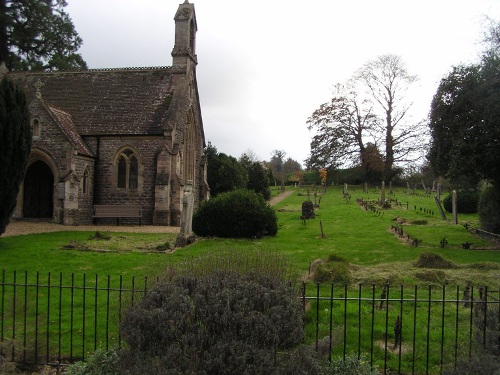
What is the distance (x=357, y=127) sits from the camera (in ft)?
185

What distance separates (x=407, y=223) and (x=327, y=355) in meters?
19.5

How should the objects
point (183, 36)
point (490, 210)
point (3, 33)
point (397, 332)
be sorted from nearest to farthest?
point (397, 332) < point (490, 210) < point (183, 36) < point (3, 33)

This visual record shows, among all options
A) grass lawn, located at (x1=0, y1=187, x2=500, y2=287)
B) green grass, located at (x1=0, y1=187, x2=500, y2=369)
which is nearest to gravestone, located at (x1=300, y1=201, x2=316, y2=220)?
green grass, located at (x1=0, y1=187, x2=500, y2=369)

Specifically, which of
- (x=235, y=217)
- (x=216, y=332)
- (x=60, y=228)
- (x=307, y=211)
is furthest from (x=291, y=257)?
(x=60, y=228)

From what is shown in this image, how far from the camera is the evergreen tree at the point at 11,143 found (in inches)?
571

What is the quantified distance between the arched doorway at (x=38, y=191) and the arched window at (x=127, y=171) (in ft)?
12.0

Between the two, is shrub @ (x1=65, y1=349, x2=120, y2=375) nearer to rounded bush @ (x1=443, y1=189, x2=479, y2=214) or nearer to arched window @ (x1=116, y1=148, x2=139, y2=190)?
arched window @ (x1=116, y1=148, x2=139, y2=190)

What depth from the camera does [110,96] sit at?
90.6 feet

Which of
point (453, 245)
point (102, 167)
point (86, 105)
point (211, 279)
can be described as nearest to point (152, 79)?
point (86, 105)

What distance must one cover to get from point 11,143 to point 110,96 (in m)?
13.5

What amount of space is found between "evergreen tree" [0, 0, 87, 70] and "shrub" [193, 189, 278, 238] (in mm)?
29412

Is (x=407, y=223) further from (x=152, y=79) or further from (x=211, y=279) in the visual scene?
(x=211, y=279)

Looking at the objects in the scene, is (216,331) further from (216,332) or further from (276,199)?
(276,199)

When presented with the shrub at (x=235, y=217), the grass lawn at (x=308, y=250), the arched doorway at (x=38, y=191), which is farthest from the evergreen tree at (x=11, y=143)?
the arched doorway at (x=38, y=191)
